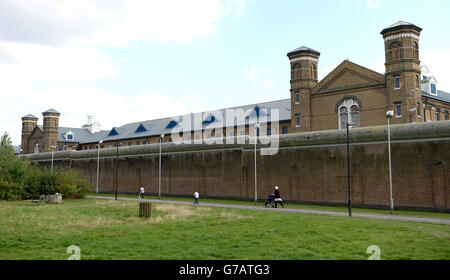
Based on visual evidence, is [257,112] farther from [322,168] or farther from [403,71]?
[322,168]

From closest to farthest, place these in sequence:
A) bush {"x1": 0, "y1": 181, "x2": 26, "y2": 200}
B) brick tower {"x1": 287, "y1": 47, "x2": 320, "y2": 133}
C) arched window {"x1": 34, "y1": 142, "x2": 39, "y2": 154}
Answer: bush {"x1": 0, "y1": 181, "x2": 26, "y2": 200} < brick tower {"x1": 287, "y1": 47, "x2": 320, "y2": 133} < arched window {"x1": 34, "y1": 142, "x2": 39, "y2": 154}

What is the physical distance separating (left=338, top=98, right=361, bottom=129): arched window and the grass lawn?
27346 millimetres

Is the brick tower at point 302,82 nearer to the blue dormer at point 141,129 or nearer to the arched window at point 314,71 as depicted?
the arched window at point 314,71

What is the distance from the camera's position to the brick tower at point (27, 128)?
91.3 m

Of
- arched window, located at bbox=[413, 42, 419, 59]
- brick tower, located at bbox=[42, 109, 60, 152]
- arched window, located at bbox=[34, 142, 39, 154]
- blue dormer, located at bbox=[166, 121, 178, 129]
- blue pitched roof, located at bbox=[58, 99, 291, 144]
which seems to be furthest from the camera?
arched window, located at bbox=[34, 142, 39, 154]

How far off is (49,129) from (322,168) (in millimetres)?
71562

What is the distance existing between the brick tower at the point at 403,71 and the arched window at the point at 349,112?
379 centimetres

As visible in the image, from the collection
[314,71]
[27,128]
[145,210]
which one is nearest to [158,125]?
[314,71]

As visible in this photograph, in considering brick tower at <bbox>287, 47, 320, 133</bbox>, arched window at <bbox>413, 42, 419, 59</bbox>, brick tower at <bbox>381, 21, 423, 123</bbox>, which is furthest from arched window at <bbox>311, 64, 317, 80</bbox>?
arched window at <bbox>413, 42, 419, 59</bbox>

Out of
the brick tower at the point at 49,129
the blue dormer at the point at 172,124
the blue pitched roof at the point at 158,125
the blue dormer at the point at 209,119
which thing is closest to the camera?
the blue pitched roof at the point at 158,125

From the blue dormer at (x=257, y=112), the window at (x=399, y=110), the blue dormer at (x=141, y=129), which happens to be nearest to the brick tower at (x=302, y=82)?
the blue dormer at (x=257, y=112)

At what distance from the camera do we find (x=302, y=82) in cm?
Answer: 4722

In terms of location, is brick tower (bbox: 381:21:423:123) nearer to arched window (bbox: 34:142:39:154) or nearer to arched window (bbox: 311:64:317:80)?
arched window (bbox: 311:64:317:80)

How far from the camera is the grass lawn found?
1114 cm
